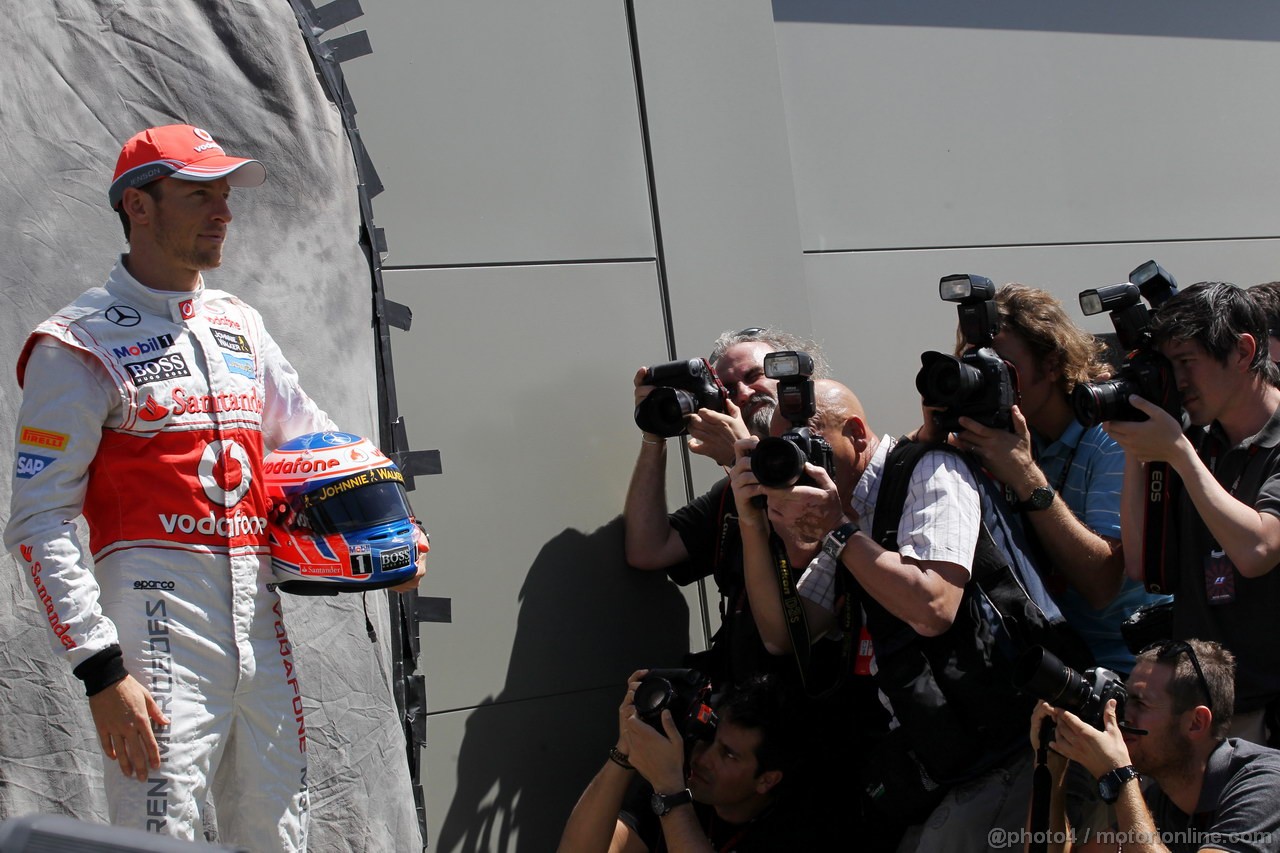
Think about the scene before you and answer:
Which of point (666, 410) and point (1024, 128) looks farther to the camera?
point (1024, 128)

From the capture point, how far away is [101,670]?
2.11 m

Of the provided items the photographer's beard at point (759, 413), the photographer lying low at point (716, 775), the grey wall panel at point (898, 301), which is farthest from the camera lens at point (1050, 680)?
the grey wall panel at point (898, 301)

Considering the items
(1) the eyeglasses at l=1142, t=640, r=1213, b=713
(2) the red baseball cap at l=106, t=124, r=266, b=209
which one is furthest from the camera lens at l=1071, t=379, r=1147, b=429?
(2) the red baseball cap at l=106, t=124, r=266, b=209

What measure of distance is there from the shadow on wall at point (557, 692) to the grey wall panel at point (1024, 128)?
1.56 meters

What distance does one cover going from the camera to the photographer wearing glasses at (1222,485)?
2.90m

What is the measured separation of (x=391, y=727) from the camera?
3318 mm

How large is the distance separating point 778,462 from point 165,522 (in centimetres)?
145

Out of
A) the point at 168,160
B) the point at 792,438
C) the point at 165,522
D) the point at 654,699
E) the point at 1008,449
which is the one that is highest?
the point at 168,160

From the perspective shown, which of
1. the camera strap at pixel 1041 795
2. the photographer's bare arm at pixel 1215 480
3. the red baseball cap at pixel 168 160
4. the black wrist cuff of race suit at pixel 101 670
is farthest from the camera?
the photographer's bare arm at pixel 1215 480

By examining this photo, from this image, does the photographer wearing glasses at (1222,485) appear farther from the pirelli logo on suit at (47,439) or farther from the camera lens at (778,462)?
the pirelli logo on suit at (47,439)

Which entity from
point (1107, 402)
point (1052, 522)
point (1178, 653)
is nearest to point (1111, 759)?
point (1178, 653)

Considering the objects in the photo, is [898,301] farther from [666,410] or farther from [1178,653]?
[1178,653]

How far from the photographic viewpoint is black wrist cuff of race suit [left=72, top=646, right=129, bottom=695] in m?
2.11

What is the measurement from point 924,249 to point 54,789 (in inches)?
144
